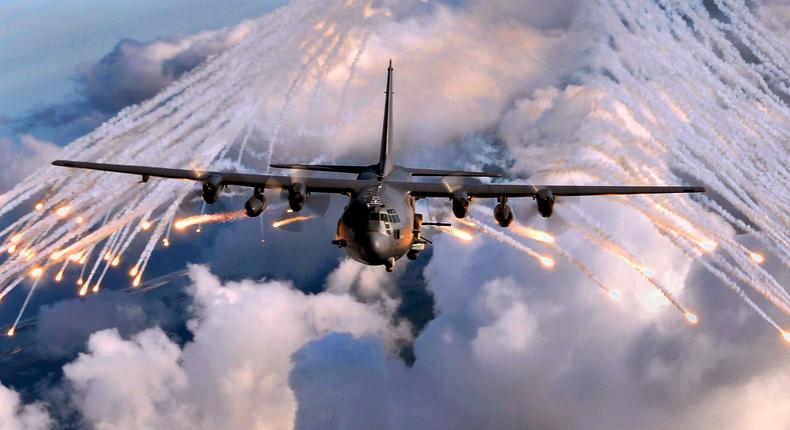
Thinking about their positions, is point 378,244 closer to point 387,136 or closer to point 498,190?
point 498,190

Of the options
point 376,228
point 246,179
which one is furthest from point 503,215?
point 246,179

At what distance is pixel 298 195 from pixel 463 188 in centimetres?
1212

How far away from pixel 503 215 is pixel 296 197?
49.7ft

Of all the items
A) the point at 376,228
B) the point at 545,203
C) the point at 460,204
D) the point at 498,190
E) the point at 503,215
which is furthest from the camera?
the point at 498,190

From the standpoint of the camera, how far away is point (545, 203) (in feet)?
146

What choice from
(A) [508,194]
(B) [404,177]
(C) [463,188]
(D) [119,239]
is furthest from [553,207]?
(D) [119,239]

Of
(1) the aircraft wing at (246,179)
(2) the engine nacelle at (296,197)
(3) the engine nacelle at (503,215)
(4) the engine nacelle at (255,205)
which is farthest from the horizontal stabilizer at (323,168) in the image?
(3) the engine nacelle at (503,215)

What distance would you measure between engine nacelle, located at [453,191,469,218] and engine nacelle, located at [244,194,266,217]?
14147mm

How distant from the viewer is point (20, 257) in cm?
5234

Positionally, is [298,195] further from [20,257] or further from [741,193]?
[741,193]

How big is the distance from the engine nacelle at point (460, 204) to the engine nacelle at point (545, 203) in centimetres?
535

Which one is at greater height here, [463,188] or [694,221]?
[463,188]

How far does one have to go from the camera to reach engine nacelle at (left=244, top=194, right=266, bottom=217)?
44844 millimetres

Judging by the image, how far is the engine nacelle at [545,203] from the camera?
44.6 meters
